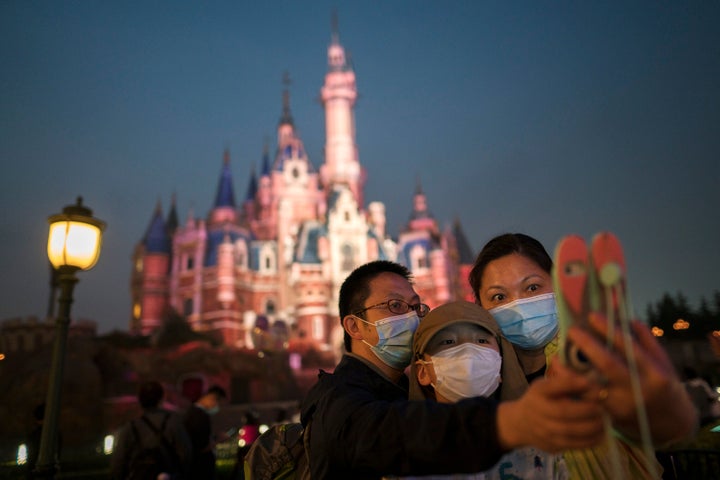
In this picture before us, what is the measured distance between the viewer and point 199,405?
619cm

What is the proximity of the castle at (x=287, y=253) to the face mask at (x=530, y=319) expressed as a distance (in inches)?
1291

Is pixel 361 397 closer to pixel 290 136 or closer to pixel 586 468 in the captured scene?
pixel 586 468

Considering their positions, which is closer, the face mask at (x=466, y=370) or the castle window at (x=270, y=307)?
the face mask at (x=466, y=370)

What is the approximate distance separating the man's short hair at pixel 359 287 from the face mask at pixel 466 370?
0.63 meters

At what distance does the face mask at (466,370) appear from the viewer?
6.48 ft

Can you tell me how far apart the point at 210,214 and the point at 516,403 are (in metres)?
43.7

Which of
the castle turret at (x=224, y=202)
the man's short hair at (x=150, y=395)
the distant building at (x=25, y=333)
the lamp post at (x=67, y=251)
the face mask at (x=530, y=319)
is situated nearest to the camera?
the face mask at (x=530, y=319)

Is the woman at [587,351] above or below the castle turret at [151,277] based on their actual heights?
below

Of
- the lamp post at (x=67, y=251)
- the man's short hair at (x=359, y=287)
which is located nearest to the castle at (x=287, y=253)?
the lamp post at (x=67, y=251)

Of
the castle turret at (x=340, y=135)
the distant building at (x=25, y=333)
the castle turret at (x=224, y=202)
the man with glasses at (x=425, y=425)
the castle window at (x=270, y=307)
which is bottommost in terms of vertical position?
the man with glasses at (x=425, y=425)

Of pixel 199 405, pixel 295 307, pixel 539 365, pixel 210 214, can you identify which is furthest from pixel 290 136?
pixel 539 365

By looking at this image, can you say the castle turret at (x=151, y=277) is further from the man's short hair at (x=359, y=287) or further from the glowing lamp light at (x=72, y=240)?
the man's short hair at (x=359, y=287)

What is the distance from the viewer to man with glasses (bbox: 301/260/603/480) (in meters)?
1.01

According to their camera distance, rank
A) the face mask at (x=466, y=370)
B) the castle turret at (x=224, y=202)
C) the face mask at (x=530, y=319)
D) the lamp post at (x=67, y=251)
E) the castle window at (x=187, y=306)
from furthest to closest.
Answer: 1. the castle turret at (x=224, y=202)
2. the castle window at (x=187, y=306)
3. the lamp post at (x=67, y=251)
4. the face mask at (x=530, y=319)
5. the face mask at (x=466, y=370)
